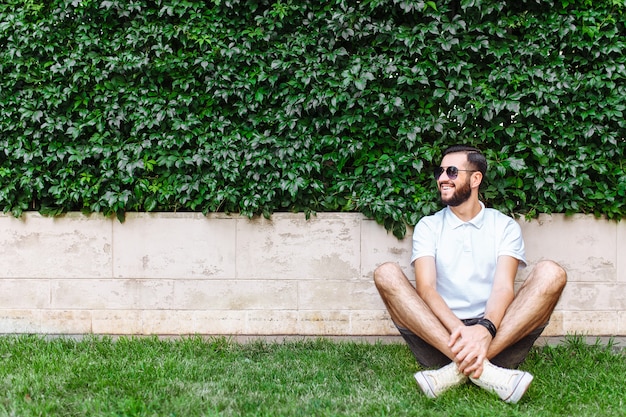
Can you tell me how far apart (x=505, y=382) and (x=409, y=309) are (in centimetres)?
72

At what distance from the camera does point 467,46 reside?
4566 millimetres

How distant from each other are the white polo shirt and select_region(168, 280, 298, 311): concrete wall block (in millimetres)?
1324

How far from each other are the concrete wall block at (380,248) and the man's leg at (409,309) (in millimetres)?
863

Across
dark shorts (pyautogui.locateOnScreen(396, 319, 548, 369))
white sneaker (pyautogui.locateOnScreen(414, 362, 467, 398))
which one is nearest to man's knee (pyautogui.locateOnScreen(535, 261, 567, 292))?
dark shorts (pyautogui.locateOnScreen(396, 319, 548, 369))

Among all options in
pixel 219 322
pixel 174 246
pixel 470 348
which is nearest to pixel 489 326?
pixel 470 348

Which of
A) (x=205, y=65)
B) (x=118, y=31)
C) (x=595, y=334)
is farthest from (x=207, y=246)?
(x=595, y=334)

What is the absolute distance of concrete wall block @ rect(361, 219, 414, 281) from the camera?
4820mm

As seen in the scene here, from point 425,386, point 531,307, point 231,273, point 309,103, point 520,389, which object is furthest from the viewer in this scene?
point 231,273

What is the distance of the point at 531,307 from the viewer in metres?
3.65

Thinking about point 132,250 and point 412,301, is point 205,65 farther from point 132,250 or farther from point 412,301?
point 412,301

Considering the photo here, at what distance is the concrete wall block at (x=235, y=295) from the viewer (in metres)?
4.87

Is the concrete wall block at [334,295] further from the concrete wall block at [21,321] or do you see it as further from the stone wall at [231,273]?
the concrete wall block at [21,321]

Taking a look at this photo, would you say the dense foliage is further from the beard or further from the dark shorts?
the dark shorts

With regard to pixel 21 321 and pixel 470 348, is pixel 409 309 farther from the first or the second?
pixel 21 321
